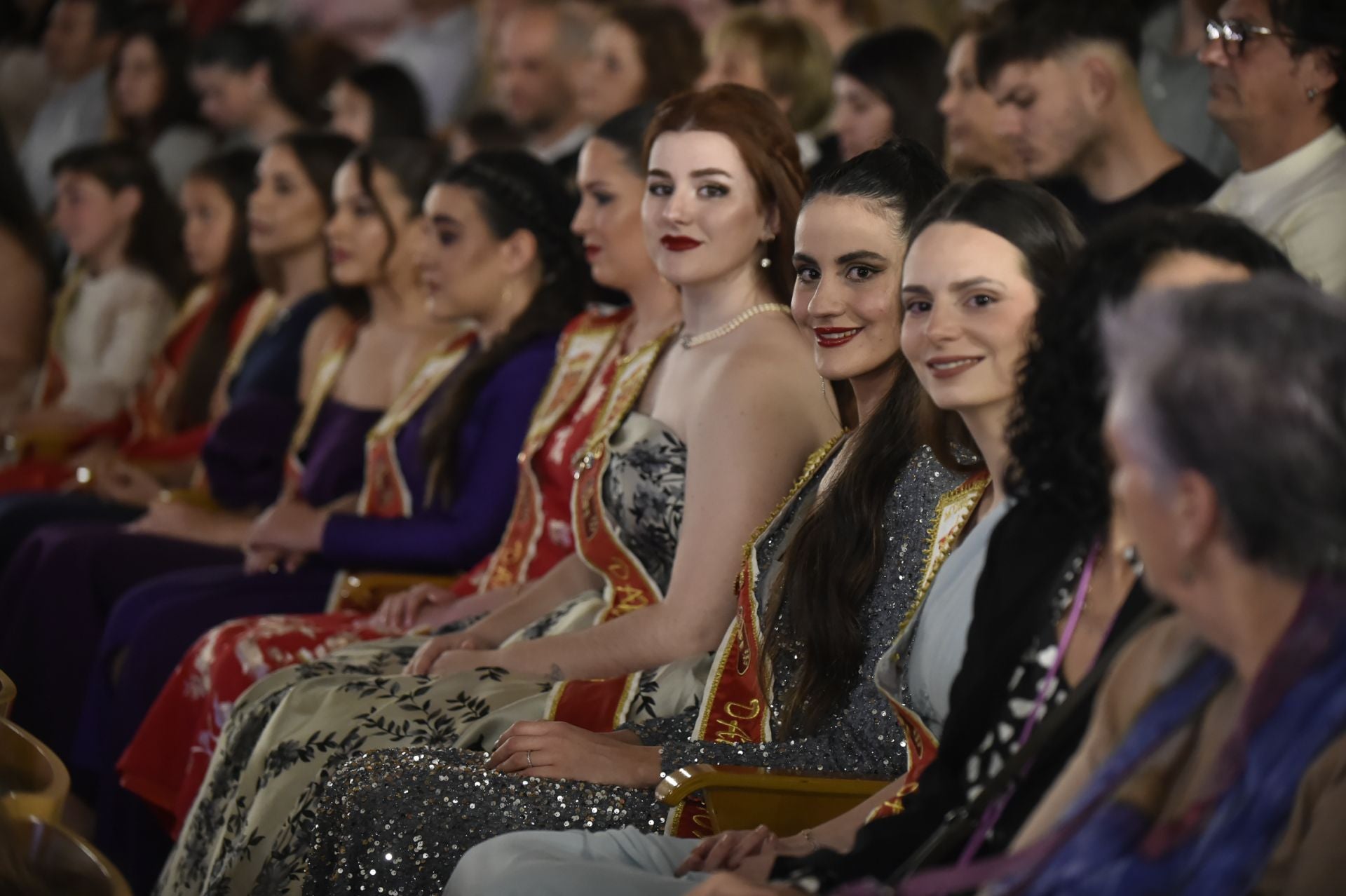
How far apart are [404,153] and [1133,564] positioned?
2.92 meters

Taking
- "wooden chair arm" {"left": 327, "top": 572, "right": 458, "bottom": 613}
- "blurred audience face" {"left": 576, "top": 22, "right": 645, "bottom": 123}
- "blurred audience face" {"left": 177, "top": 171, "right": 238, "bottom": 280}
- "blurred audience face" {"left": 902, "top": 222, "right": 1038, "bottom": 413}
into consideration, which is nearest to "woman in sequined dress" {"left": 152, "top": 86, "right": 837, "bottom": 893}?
"wooden chair arm" {"left": 327, "top": 572, "right": 458, "bottom": 613}

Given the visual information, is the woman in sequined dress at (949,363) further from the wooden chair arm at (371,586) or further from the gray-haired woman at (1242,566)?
the wooden chair arm at (371,586)

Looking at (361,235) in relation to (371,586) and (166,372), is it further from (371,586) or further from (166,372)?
(166,372)

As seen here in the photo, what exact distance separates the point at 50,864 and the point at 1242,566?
1.05m

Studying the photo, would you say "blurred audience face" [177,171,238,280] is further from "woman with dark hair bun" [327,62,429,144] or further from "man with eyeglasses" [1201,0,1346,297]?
"man with eyeglasses" [1201,0,1346,297]

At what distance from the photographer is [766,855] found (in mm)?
2045

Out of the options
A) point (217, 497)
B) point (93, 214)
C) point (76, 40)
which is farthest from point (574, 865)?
point (76, 40)

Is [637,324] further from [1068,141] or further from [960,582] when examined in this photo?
[960,582]

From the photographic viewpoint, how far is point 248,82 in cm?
635

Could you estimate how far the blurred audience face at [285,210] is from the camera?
4793 millimetres

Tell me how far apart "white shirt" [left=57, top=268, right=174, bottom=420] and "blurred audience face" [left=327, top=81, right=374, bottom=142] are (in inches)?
29.3

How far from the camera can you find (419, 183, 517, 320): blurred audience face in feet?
12.5

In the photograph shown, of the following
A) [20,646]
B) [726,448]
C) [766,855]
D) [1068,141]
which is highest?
[1068,141]

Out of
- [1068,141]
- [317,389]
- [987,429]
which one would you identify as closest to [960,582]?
[987,429]
